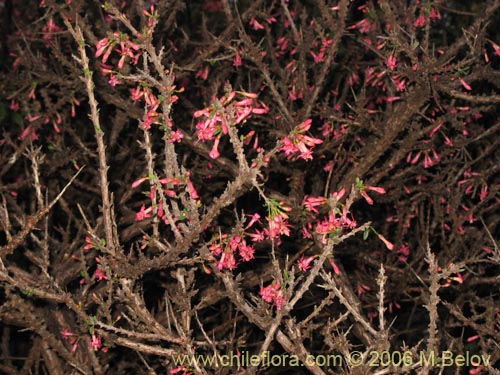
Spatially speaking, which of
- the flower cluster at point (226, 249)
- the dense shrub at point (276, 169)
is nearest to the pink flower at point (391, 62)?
the dense shrub at point (276, 169)

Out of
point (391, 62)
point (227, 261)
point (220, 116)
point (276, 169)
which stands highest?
point (220, 116)

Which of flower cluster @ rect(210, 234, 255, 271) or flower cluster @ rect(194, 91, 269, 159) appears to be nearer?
flower cluster @ rect(194, 91, 269, 159)

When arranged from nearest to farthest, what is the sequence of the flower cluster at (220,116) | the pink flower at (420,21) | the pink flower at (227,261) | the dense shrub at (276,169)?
the flower cluster at (220,116), the pink flower at (227,261), the dense shrub at (276,169), the pink flower at (420,21)

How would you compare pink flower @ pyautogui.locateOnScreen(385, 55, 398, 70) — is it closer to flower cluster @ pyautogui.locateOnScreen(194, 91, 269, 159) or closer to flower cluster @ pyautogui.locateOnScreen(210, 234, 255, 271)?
flower cluster @ pyautogui.locateOnScreen(194, 91, 269, 159)

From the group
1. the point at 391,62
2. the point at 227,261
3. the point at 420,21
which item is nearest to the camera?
the point at 227,261

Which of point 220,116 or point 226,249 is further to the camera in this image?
point 226,249

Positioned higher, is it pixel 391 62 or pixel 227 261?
pixel 391 62

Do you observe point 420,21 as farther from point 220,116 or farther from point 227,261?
point 220,116

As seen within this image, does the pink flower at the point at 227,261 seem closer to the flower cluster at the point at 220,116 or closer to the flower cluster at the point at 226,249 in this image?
the flower cluster at the point at 226,249

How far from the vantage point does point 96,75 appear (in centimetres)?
408

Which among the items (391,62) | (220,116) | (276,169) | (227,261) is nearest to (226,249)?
(227,261)

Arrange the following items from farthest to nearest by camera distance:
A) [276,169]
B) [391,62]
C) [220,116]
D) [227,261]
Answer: [276,169] < [391,62] < [227,261] < [220,116]

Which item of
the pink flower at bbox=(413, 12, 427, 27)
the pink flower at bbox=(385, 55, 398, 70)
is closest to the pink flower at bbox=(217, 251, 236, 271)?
the pink flower at bbox=(385, 55, 398, 70)

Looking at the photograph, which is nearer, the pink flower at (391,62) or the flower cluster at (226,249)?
the flower cluster at (226,249)
